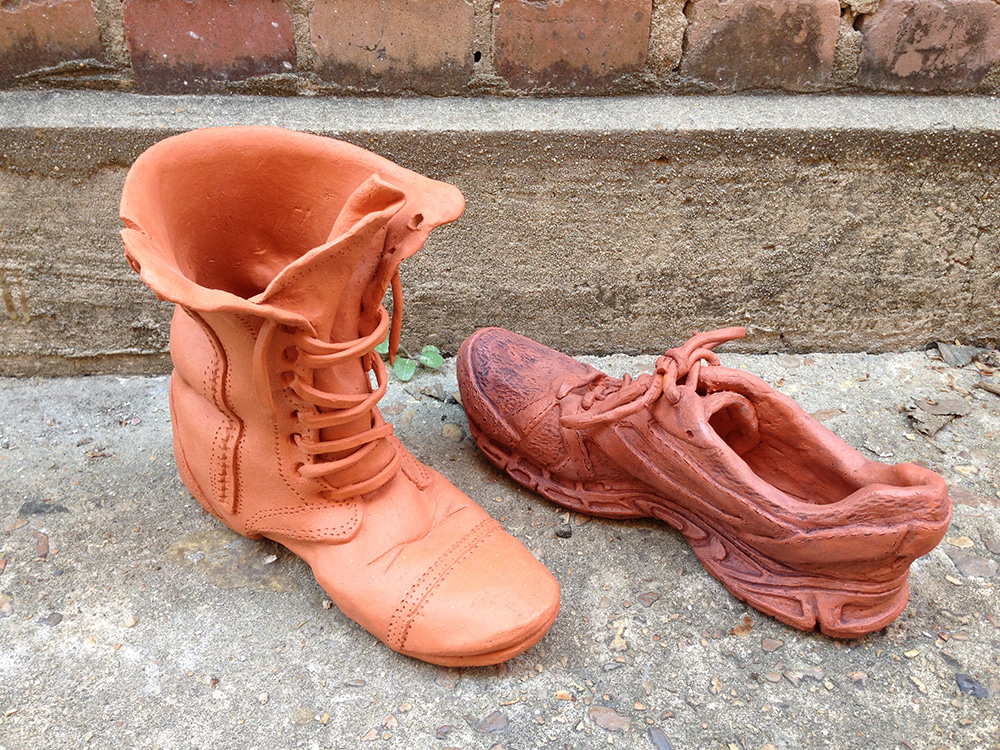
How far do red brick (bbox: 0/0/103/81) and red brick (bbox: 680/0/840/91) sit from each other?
1.06 m

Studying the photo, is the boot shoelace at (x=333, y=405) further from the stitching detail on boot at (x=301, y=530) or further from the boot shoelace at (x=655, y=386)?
the boot shoelace at (x=655, y=386)

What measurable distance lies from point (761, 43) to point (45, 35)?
1.27 m

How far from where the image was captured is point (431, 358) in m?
1.67

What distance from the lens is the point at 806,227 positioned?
5.35 ft

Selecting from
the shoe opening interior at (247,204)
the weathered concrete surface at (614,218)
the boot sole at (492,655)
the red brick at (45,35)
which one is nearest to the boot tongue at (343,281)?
the shoe opening interior at (247,204)

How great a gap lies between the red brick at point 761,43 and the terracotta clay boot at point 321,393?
0.73 metres

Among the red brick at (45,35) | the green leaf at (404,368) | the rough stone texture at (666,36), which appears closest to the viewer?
the red brick at (45,35)

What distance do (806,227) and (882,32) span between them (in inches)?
15.0

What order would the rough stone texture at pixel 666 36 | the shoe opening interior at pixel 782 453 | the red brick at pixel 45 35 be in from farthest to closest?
the rough stone texture at pixel 666 36 → the red brick at pixel 45 35 → the shoe opening interior at pixel 782 453

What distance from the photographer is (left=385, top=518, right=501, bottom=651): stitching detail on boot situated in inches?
40.4

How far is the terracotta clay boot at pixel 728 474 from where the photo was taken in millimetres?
1037

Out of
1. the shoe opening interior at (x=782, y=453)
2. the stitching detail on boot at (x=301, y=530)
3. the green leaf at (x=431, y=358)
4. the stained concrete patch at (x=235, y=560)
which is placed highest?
the shoe opening interior at (x=782, y=453)

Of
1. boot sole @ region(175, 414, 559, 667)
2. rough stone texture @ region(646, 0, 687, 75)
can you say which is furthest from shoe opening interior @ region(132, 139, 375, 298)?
rough stone texture @ region(646, 0, 687, 75)

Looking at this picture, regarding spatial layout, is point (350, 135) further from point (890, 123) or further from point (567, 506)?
point (890, 123)
